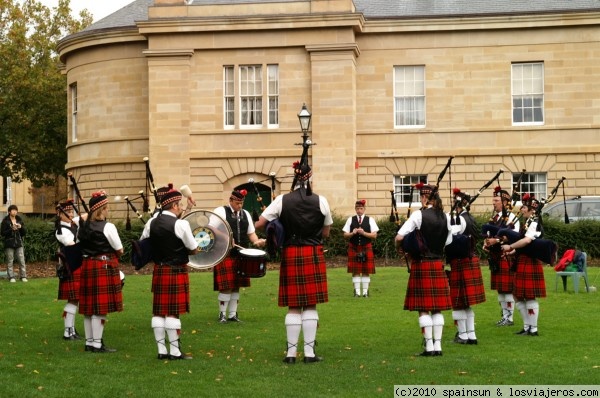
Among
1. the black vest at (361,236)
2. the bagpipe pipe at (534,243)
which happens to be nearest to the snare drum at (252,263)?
the bagpipe pipe at (534,243)

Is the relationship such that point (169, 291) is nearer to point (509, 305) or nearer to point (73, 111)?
point (509, 305)

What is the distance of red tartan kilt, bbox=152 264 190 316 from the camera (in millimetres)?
11242

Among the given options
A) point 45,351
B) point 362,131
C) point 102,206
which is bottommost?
point 45,351

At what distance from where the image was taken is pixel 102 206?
1170 cm

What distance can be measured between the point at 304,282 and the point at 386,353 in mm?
1316

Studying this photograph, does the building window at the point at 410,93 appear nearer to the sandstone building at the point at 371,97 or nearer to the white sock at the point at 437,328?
the sandstone building at the point at 371,97

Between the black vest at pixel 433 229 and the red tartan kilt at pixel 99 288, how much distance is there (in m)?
3.48

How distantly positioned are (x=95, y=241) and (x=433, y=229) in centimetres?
371

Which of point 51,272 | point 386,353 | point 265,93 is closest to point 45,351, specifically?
point 386,353

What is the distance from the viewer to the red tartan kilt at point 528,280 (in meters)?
13.0

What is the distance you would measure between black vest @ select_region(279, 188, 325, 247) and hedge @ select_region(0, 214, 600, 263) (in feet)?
54.6

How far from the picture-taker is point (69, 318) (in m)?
13.1

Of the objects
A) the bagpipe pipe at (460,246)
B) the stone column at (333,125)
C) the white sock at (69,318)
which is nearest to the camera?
the bagpipe pipe at (460,246)

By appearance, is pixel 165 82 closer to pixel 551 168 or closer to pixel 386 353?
pixel 551 168
